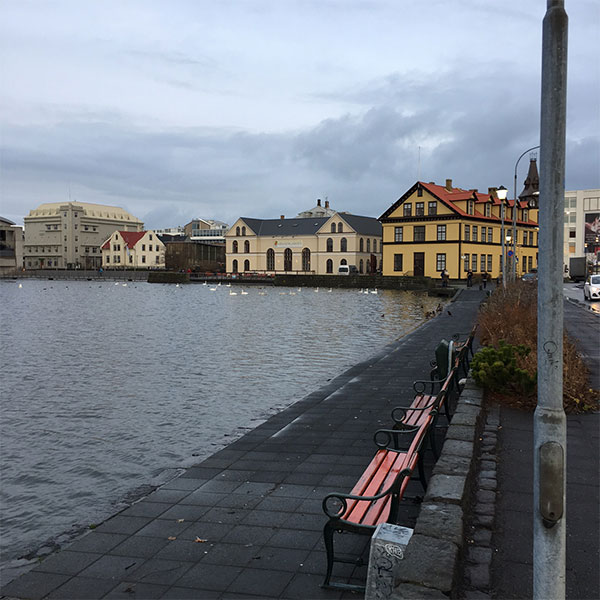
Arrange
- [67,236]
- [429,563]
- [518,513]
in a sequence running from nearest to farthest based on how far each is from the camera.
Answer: [429,563] → [518,513] → [67,236]

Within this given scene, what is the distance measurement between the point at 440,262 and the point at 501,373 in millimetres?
62186

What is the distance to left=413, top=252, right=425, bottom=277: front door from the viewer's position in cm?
7194

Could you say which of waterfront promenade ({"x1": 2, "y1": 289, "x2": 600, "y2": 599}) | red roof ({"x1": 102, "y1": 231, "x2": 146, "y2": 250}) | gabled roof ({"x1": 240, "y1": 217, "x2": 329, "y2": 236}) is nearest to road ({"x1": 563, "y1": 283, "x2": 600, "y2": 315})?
waterfront promenade ({"x1": 2, "y1": 289, "x2": 600, "y2": 599})

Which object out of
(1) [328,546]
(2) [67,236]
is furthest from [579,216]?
(1) [328,546]

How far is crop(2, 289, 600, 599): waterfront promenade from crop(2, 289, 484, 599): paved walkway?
0.01 metres

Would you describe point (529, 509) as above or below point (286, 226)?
below

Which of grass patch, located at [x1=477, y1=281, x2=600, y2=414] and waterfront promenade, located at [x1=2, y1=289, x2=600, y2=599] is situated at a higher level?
grass patch, located at [x1=477, y1=281, x2=600, y2=414]

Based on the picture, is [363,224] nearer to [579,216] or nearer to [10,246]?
[579,216]

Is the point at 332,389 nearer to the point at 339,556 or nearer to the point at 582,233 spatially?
the point at 339,556

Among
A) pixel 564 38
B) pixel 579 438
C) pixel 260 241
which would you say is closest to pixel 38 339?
pixel 579 438

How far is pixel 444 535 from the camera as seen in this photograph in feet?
14.5

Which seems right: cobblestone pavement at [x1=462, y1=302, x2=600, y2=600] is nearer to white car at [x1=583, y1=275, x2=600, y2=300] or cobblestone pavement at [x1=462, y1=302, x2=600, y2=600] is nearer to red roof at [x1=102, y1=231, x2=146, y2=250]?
white car at [x1=583, y1=275, x2=600, y2=300]

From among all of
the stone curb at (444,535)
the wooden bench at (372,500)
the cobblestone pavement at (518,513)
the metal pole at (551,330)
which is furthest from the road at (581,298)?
the metal pole at (551,330)

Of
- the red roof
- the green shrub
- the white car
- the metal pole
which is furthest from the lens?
the red roof
